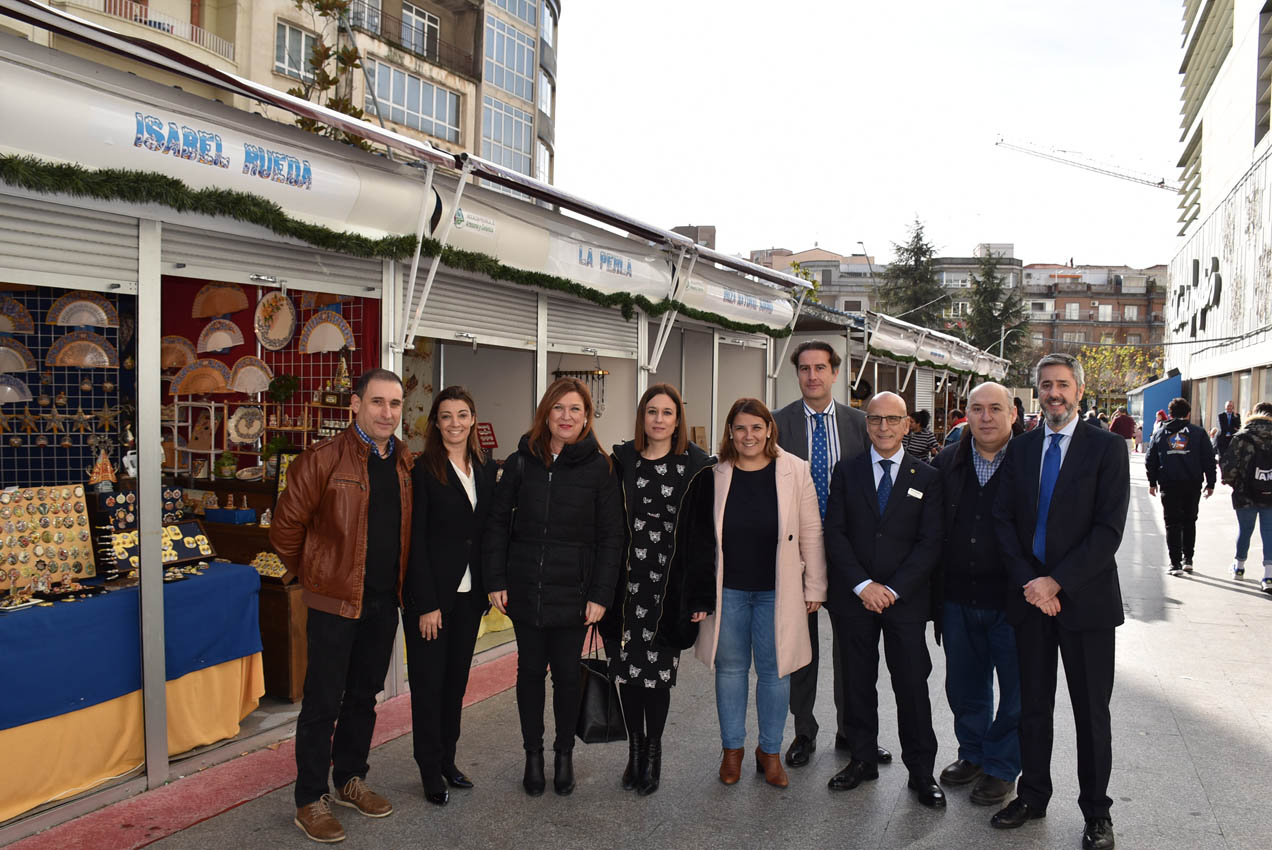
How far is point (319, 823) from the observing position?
3.38 m

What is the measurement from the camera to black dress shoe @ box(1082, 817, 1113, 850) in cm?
336

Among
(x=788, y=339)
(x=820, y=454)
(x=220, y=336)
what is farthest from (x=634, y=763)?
(x=788, y=339)

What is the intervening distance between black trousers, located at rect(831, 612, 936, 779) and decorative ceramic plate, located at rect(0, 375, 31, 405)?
416 centimetres

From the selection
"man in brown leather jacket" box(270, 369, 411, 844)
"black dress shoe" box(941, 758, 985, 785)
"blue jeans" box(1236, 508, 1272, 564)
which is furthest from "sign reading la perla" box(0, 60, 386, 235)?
"blue jeans" box(1236, 508, 1272, 564)

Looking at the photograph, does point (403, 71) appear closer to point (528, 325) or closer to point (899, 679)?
point (528, 325)

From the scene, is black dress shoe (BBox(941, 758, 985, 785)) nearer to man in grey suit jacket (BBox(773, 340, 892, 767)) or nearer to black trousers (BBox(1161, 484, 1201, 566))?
man in grey suit jacket (BBox(773, 340, 892, 767))

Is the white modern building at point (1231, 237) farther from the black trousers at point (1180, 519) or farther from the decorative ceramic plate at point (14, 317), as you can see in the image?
the decorative ceramic plate at point (14, 317)

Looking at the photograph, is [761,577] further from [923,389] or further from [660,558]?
[923,389]

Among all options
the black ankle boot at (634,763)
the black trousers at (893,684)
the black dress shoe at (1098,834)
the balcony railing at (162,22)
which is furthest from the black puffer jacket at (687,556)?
the balcony railing at (162,22)

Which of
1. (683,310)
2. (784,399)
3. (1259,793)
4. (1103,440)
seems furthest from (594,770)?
(784,399)

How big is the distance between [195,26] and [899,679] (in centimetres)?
2390

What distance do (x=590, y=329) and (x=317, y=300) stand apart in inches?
87.8

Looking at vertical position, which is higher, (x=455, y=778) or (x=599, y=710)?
(x=599, y=710)

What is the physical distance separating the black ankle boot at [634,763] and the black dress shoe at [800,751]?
0.77 m
